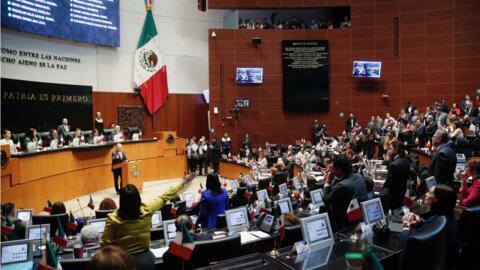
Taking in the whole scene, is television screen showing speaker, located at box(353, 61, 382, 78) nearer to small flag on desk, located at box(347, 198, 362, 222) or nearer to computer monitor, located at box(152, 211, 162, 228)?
computer monitor, located at box(152, 211, 162, 228)

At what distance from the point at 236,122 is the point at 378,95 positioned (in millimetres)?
6791

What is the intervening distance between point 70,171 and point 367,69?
1374 cm

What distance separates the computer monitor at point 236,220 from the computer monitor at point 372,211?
1.27m

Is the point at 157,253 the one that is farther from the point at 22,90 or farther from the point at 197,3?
the point at 197,3

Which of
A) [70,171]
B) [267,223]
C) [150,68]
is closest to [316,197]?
[267,223]

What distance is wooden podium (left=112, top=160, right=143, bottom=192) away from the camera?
484 inches

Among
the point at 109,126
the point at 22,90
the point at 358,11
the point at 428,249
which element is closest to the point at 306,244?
the point at 428,249

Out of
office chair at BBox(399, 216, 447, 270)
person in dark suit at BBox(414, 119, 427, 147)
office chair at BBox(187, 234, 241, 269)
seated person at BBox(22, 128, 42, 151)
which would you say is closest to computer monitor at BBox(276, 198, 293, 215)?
office chair at BBox(187, 234, 241, 269)

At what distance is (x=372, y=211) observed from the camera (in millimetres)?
3965

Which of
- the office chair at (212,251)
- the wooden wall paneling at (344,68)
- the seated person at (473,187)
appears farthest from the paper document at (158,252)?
the wooden wall paneling at (344,68)

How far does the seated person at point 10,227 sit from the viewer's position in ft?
14.3

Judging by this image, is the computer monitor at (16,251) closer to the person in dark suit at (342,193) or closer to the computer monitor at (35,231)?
the computer monitor at (35,231)

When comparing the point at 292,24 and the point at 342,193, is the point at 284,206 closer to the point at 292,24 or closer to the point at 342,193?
the point at 342,193

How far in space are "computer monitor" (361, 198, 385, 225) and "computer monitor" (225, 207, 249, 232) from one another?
1.27 m
